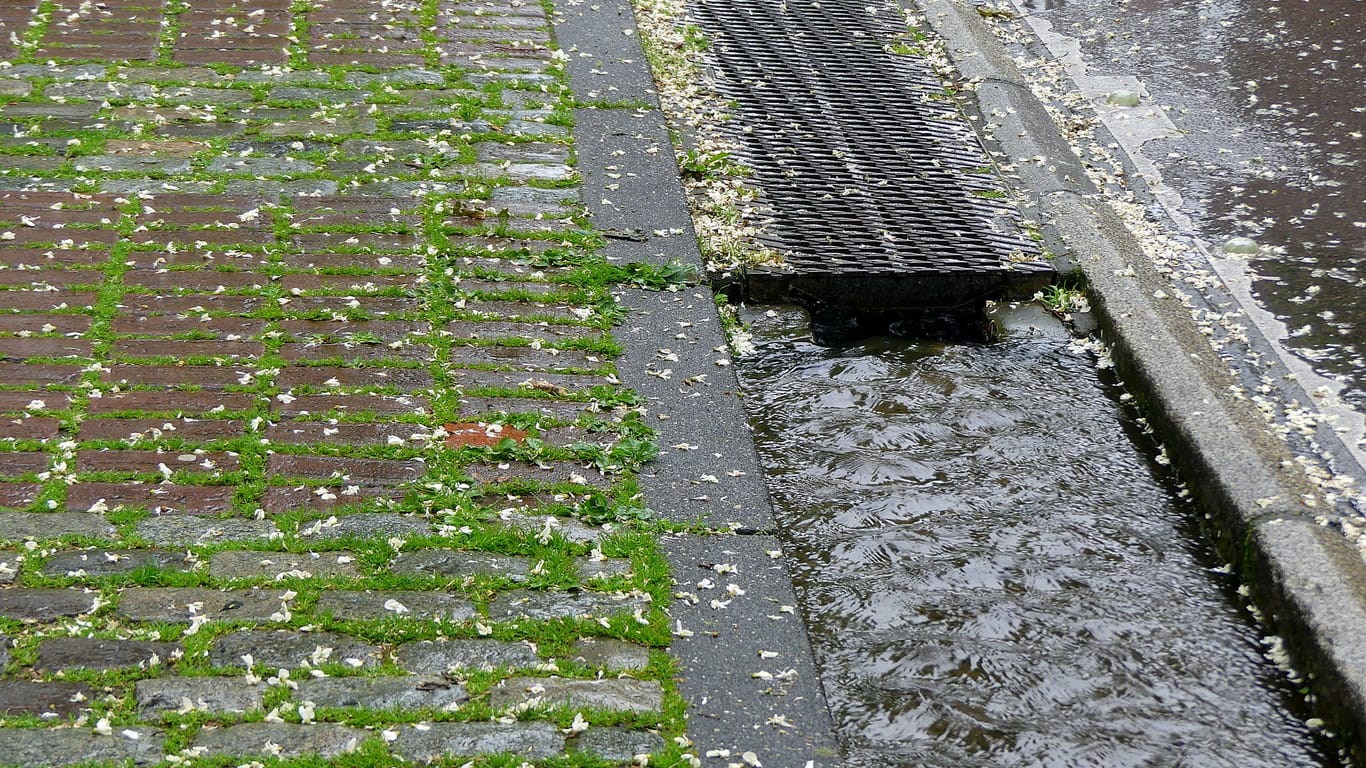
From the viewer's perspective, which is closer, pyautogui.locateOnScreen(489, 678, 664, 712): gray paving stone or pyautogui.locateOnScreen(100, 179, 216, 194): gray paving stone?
pyautogui.locateOnScreen(489, 678, 664, 712): gray paving stone

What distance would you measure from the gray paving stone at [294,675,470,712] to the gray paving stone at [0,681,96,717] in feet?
1.51

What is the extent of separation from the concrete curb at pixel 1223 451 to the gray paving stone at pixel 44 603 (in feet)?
9.78

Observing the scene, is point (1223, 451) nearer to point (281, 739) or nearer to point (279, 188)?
point (281, 739)

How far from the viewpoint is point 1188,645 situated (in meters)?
3.16

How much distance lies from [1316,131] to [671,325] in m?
3.90

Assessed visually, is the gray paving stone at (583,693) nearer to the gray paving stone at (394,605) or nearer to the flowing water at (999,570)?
the gray paving stone at (394,605)

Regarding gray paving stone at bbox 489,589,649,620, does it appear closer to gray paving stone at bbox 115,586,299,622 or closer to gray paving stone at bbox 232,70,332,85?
gray paving stone at bbox 115,586,299,622

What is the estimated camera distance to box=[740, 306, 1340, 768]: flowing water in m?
2.88

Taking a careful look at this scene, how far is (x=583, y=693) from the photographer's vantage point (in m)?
2.78

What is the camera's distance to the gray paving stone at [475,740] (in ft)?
8.50

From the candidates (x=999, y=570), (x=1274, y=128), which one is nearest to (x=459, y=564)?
(x=999, y=570)

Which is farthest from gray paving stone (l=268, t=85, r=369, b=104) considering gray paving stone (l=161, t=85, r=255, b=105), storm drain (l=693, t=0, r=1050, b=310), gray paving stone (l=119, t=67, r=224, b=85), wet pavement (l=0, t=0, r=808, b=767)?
storm drain (l=693, t=0, r=1050, b=310)

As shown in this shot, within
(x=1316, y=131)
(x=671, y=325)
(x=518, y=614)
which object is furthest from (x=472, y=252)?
(x=1316, y=131)

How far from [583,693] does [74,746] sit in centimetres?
107
